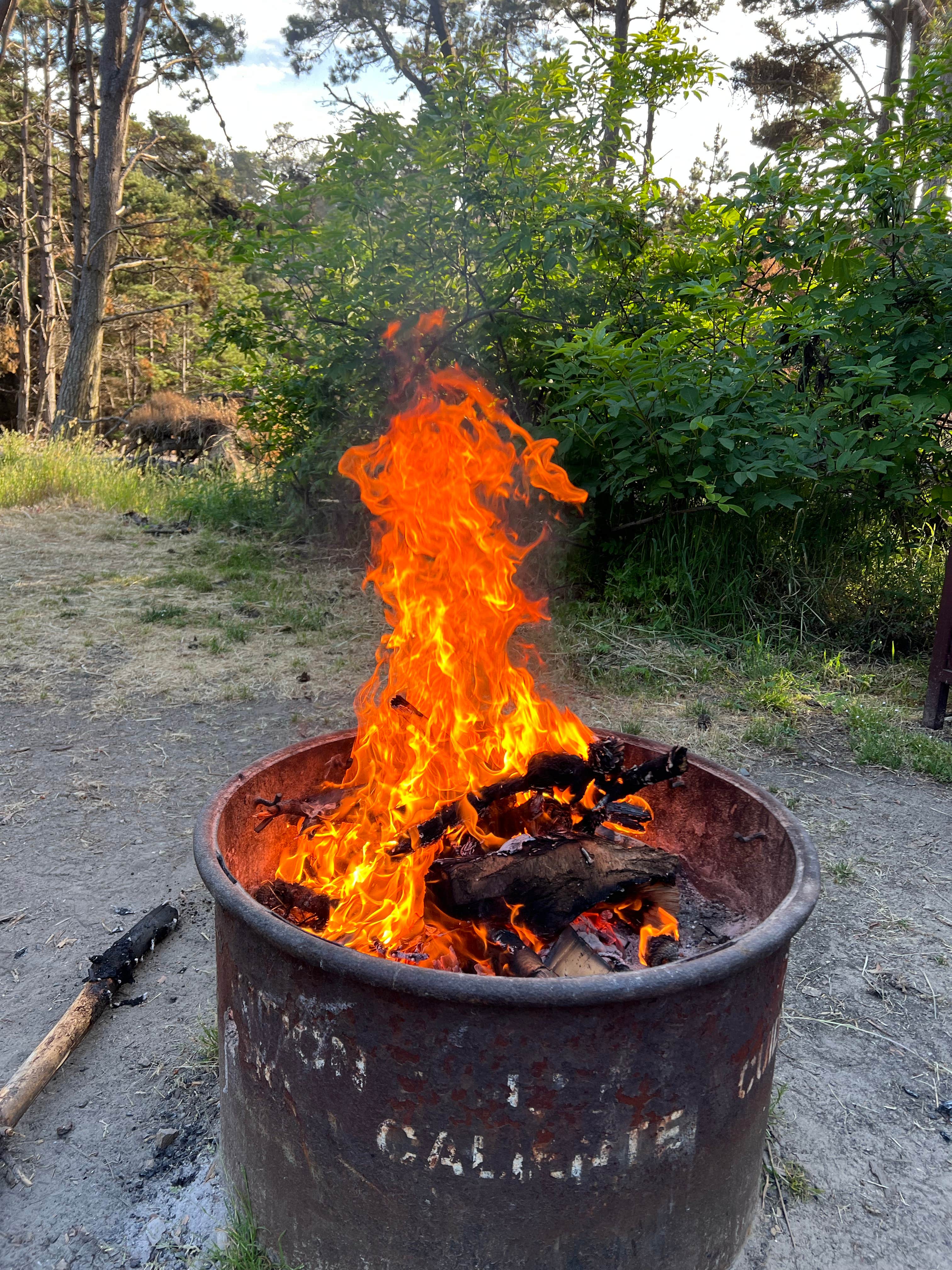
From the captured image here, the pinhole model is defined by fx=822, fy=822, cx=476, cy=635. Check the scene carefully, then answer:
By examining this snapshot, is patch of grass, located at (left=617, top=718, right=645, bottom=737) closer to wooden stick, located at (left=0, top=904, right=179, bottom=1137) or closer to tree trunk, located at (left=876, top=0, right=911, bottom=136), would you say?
wooden stick, located at (left=0, top=904, right=179, bottom=1137)

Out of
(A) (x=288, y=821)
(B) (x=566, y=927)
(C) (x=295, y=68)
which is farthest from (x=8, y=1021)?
(C) (x=295, y=68)

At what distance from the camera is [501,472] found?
96.9 inches

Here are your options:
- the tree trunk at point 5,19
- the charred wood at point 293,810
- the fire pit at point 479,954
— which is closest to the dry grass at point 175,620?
the charred wood at point 293,810

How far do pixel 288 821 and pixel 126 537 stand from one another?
8199 mm

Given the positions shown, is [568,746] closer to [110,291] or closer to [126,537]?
[126,537]

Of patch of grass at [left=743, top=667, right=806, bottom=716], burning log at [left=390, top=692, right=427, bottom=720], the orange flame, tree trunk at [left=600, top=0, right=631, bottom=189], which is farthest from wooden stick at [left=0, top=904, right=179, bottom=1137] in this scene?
tree trunk at [left=600, top=0, right=631, bottom=189]

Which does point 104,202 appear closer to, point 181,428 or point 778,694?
point 181,428

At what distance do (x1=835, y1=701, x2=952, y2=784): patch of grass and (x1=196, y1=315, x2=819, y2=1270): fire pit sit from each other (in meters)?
2.53

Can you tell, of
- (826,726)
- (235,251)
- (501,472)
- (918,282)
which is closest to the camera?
(501,472)

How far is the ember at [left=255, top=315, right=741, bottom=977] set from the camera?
1824mm

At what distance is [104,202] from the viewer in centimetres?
1523

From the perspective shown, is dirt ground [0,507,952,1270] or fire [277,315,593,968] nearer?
dirt ground [0,507,952,1270]

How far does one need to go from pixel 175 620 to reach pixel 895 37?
1532 centimetres

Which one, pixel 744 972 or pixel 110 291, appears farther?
pixel 110 291
